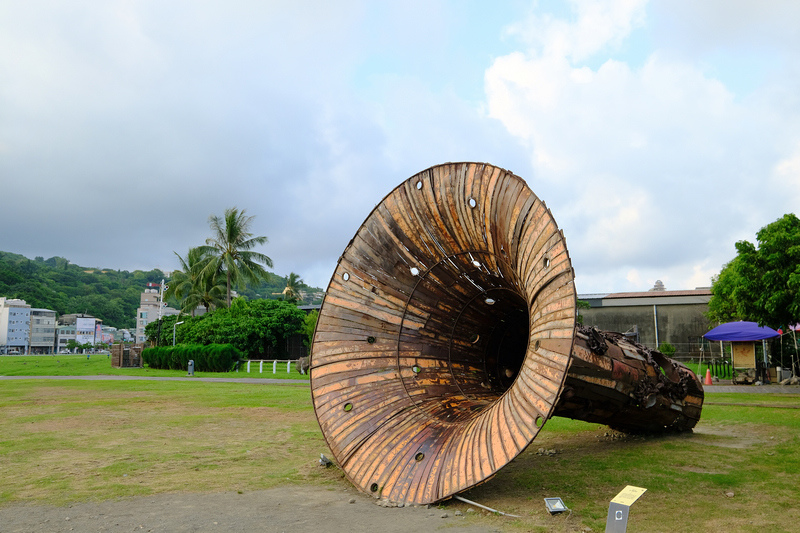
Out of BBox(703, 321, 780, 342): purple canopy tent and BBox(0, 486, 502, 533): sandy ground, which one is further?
BBox(703, 321, 780, 342): purple canopy tent

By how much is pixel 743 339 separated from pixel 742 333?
353 mm

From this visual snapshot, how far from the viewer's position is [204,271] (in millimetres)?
33781

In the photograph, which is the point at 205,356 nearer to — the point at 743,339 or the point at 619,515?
the point at 743,339

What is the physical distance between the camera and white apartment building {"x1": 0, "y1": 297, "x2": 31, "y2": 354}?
89938 mm

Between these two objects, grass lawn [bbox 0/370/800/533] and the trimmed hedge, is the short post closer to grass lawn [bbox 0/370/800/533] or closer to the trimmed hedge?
grass lawn [bbox 0/370/800/533]

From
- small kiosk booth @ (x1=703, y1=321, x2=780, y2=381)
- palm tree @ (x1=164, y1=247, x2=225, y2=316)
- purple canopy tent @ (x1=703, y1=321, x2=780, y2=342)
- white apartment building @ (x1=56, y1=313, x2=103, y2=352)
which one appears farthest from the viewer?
white apartment building @ (x1=56, y1=313, x2=103, y2=352)

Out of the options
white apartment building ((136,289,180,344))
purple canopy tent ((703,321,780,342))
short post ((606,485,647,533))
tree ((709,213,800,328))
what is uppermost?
white apartment building ((136,289,180,344))

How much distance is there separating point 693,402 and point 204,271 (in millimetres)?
30784

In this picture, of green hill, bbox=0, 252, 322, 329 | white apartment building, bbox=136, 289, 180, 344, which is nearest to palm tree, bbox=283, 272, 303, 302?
green hill, bbox=0, 252, 322, 329

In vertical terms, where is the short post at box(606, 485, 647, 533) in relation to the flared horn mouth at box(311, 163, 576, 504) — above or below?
below

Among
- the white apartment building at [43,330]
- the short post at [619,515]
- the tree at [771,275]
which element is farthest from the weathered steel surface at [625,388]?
the white apartment building at [43,330]

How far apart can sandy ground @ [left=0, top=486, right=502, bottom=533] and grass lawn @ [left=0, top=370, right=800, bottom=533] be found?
272 mm

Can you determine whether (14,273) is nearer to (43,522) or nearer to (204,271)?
(204,271)

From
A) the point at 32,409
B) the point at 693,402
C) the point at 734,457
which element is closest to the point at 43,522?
the point at 734,457
